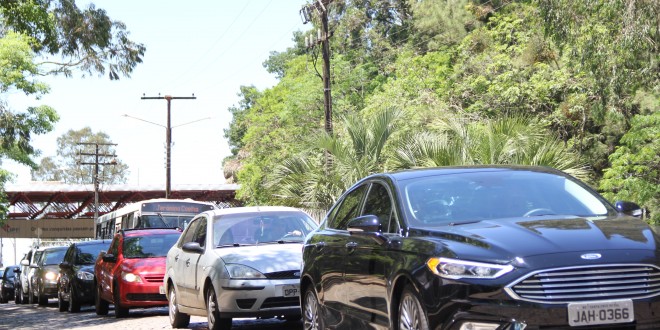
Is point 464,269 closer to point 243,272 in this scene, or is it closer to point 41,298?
point 243,272

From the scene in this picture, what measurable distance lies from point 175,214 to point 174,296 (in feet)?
55.8

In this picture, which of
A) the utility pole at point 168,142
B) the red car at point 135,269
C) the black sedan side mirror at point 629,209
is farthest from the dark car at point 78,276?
the utility pole at point 168,142

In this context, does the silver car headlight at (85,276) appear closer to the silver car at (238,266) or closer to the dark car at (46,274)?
the dark car at (46,274)

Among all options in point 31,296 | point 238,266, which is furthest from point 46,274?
point 238,266

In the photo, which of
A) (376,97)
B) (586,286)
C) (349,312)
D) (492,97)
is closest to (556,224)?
(586,286)

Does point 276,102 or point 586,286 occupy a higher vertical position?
point 276,102

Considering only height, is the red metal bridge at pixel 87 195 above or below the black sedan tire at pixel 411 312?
above

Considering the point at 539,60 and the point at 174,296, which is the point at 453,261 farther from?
the point at 539,60

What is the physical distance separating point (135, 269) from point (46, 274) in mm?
11516

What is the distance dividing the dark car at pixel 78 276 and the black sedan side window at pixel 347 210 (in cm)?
1305

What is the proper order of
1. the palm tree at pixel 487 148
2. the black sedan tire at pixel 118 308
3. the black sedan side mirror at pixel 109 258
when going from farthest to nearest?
the palm tree at pixel 487 148
the black sedan side mirror at pixel 109 258
the black sedan tire at pixel 118 308

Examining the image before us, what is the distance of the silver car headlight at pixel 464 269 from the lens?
644 centimetres

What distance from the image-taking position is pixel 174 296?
48.2 feet

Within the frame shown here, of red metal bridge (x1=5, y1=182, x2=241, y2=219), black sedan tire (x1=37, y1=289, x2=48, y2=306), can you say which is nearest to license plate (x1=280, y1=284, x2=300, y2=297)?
black sedan tire (x1=37, y1=289, x2=48, y2=306)
